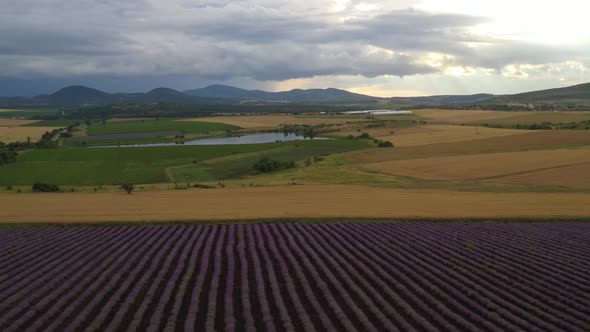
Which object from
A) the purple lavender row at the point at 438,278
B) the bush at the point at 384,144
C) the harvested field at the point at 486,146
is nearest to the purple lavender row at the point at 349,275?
the purple lavender row at the point at 438,278

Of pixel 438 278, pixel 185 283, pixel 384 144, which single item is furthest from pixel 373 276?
pixel 384 144

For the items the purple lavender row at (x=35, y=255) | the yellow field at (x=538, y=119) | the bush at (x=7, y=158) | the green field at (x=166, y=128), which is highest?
the yellow field at (x=538, y=119)

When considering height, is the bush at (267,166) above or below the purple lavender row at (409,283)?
below

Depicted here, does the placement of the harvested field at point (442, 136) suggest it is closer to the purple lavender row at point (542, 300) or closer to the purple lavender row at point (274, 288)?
the purple lavender row at point (274, 288)

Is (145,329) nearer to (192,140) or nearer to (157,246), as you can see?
(157,246)

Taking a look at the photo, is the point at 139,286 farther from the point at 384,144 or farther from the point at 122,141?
the point at 122,141

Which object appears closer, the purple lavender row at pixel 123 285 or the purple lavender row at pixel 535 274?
the purple lavender row at pixel 123 285

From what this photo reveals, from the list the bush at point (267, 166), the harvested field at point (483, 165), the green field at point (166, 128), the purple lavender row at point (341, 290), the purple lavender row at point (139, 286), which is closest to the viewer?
the purple lavender row at point (341, 290)
